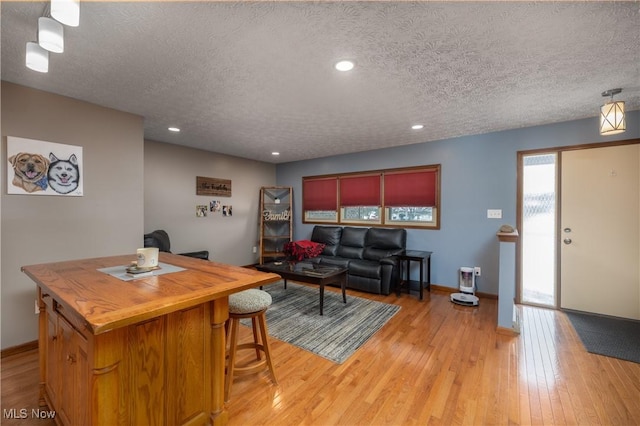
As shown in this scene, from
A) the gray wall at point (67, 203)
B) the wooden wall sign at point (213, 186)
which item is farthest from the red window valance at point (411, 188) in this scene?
the gray wall at point (67, 203)

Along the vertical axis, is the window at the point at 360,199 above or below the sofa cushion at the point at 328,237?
above

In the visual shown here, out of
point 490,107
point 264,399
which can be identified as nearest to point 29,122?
point 264,399

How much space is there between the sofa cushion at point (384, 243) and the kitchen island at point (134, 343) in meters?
3.05

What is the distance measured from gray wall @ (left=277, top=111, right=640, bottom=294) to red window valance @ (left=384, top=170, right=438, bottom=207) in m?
0.17

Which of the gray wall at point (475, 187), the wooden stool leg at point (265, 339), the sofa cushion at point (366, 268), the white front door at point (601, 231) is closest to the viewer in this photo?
the wooden stool leg at point (265, 339)

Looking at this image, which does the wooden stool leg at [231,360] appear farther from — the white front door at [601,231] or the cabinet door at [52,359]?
the white front door at [601,231]

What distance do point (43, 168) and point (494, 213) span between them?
17.3 ft

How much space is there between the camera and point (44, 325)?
1.64 meters

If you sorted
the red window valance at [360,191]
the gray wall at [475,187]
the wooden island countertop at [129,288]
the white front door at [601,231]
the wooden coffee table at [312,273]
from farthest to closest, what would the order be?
1. the red window valance at [360,191]
2. the gray wall at [475,187]
3. the wooden coffee table at [312,273]
4. the white front door at [601,231]
5. the wooden island countertop at [129,288]

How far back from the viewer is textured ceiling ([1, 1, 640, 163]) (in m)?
1.48

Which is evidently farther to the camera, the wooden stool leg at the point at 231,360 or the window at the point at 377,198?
the window at the point at 377,198

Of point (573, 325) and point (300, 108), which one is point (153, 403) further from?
point (573, 325)

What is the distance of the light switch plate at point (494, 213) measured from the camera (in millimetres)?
3754

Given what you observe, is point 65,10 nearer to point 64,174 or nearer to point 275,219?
point 64,174
